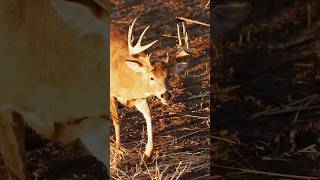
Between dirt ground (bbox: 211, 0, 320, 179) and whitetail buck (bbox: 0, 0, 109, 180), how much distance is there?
603 mm

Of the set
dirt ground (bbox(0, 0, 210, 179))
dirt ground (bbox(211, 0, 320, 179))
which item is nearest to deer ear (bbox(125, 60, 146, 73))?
dirt ground (bbox(0, 0, 210, 179))

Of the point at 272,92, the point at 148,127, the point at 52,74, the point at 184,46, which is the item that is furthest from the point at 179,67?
the point at 52,74

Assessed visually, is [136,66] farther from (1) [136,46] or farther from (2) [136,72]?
(1) [136,46]

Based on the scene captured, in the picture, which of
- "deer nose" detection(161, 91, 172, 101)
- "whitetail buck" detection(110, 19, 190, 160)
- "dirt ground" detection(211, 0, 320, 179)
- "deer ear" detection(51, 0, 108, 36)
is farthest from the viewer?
"deer nose" detection(161, 91, 172, 101)

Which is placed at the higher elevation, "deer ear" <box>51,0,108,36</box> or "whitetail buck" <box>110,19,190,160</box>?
"deer ear" <box>51,0,108,36</box>

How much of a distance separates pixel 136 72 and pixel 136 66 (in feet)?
0.15

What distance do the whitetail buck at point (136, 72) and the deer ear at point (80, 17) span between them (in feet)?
0.73

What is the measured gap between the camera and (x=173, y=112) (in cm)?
268

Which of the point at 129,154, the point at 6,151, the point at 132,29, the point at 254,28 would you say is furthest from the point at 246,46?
the point at 6,151

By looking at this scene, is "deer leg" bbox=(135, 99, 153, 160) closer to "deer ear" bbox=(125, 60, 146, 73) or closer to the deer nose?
the deer nose

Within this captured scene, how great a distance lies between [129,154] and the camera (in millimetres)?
2604

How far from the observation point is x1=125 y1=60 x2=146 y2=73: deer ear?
272cm

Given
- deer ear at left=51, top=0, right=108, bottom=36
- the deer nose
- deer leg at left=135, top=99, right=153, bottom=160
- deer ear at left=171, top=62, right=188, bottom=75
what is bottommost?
deer leg at left=135, top=99, right=153, bottom=160

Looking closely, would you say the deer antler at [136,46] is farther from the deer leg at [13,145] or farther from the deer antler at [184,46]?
the deer leg at [13,145]
